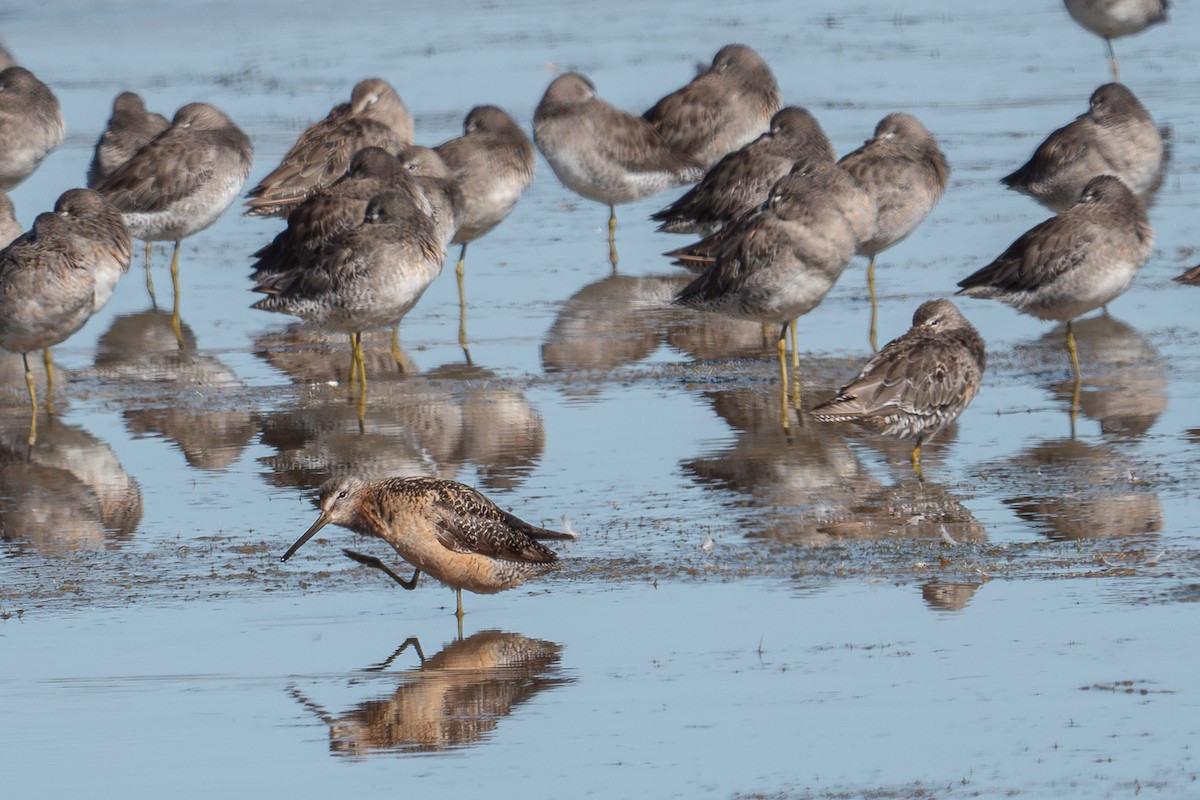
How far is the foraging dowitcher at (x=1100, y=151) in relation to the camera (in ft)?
45.9

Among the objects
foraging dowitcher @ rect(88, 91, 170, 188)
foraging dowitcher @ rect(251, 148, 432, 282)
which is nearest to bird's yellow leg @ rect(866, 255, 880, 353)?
foraging dowitcher @ rect(251, 148, 432, 282)

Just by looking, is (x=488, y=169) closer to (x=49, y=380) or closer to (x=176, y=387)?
(x=176, y=387)

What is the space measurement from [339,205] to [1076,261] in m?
4.34

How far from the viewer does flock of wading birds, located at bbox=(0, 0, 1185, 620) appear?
905 centimetres

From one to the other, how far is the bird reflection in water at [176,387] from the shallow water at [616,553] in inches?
1.5

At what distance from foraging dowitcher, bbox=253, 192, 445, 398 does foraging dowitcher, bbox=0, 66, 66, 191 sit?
5.87 metres

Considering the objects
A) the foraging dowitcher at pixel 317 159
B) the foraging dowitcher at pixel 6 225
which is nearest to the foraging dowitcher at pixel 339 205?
the foraging dowitcher at pixel 317 159

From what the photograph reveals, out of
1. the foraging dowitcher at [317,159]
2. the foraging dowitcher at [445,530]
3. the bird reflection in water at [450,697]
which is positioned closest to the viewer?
the bird reflection in water at [450,697]

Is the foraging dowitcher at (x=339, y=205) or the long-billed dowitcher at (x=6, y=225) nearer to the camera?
the foraging dowitcher at (x=339, y=205)

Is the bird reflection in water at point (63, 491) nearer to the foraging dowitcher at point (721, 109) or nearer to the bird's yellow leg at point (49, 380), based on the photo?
the bird's yellow leg at point (49, 380)

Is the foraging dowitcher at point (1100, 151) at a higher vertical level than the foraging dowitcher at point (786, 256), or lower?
higher

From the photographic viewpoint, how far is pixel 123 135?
15.5 m

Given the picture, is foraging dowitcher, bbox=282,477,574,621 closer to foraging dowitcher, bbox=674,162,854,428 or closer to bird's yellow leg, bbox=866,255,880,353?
foraging dowitcher, bbox=674,162,854,428

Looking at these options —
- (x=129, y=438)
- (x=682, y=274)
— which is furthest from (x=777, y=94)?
(x=129, y=438)
